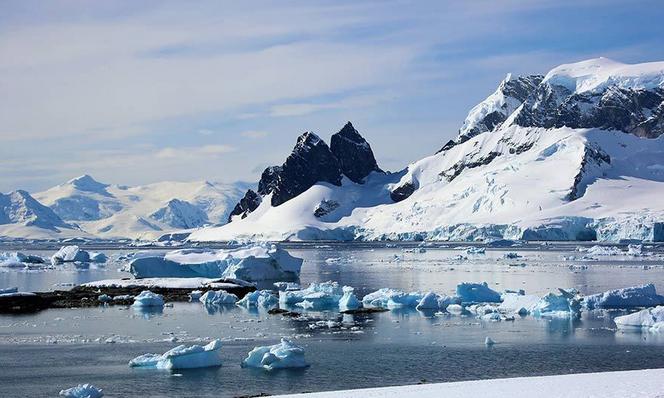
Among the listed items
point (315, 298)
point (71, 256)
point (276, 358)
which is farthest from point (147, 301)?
point (71, 256)

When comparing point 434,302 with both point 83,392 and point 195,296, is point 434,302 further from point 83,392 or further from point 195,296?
point 83,392

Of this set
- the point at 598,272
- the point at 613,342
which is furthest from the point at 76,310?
the point at 598,272

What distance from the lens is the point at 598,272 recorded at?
68.5m

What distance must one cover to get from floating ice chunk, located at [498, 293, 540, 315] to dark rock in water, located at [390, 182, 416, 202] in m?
148

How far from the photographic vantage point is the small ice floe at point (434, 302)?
4522 cm

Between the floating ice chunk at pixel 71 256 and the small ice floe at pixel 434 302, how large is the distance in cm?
6181

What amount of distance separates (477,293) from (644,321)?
37.5ft

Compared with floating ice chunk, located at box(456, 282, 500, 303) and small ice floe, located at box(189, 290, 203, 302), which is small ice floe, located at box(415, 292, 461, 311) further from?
small ice floe, located at box(189, 290, 203, 302)

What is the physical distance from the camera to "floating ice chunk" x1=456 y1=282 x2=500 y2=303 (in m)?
46.8

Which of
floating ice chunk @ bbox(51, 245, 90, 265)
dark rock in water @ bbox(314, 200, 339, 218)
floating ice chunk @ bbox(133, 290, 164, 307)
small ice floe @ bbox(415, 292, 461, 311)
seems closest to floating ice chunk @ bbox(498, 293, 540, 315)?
small ice floe @ bbox(415, 292, 461, 311)

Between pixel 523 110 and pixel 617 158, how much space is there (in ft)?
99.0

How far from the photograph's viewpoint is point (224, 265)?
67.0 metres

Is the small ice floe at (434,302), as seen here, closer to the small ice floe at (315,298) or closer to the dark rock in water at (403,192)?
the small ice floe at (315,298)

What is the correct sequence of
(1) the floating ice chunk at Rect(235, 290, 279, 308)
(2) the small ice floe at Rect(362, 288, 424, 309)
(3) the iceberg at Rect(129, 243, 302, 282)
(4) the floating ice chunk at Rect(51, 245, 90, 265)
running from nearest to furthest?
1. (2) the small ice floe at Rect(362, 288, 424, 309)
2. (1) the floating ice chunk at Rect(235, 290, 279, 308)
3. (3) the iceberg at Rect(129, 243, 302, 282)
4. (4) the floating ice chunk at Rect(51, 245, 90, 265)
